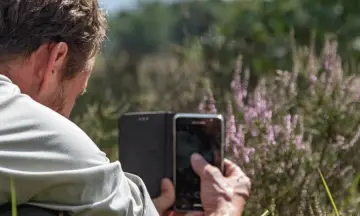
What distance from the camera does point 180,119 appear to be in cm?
263

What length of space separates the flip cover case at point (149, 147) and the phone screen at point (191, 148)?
0.15ft

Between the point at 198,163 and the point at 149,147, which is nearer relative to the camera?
the point at 198,163

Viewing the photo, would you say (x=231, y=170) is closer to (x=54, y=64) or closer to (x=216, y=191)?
(x=216, y=191)

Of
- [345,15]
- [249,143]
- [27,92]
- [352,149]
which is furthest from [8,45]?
[345,15]

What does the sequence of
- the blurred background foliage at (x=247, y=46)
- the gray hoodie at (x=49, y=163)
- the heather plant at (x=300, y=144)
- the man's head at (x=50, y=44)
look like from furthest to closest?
the blurred background foliage at (x=247, y=46), the heather plant at (x=300, y=144), the man's head at (x=50, y=44), the gray hoodie at (x=49, y=163)

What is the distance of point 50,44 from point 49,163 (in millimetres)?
344

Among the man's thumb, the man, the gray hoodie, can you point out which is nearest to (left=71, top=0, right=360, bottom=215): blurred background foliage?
the man's thumb

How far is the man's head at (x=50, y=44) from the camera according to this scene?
2016 millimetres

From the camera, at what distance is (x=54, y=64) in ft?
6.89

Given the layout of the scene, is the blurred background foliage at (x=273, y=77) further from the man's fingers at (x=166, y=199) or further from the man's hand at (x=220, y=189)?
the man's fingers at (x=166, y=199)

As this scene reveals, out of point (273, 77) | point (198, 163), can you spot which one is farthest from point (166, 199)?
point (273, 77)

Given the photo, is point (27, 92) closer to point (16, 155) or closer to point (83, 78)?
point (83, 78)

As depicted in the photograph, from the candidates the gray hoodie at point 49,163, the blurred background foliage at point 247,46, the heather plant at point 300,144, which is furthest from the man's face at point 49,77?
the blurred background foliage at point 247,46

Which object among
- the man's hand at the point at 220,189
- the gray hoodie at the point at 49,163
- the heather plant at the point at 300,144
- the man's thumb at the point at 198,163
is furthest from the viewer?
the heather plant at the point at 300,144
